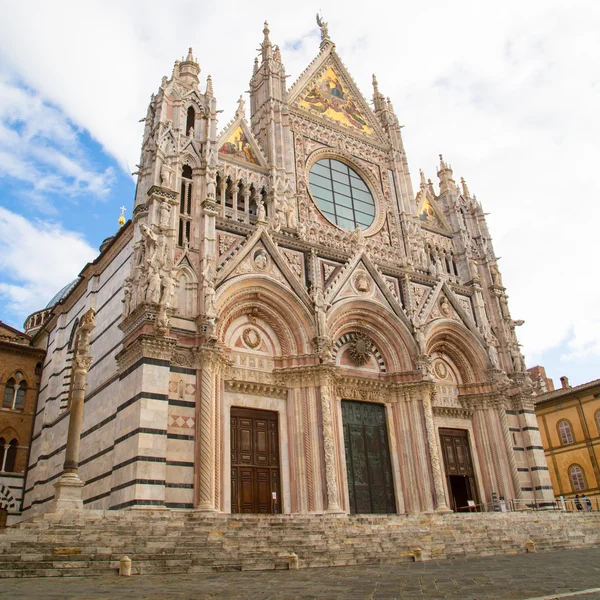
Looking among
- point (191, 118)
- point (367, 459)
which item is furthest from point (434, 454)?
point (191, 118)

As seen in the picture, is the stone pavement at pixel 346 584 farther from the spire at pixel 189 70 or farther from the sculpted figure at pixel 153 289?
the spire at pixel 189 70

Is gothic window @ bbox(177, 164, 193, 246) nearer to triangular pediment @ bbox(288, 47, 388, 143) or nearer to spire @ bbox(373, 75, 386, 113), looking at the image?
triangular pediment @ bbox(288, 47, 388, 143)

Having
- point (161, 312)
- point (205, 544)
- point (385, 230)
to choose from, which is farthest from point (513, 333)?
point (205, 544)

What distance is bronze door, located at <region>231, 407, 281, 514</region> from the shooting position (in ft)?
54.2

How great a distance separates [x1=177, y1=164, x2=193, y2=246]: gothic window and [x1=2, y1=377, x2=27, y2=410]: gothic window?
41.2 ft

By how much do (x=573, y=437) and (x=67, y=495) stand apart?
2813cm

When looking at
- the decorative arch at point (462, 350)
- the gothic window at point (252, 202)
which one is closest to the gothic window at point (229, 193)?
the gothic window at point (252, 202)

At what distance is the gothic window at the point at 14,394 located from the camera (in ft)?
82.3

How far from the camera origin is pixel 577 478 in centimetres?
3144

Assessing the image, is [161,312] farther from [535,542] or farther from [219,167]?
[535,542]

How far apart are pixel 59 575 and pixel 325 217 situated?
53.9 feet

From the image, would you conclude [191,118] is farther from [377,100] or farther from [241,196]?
[377,100]

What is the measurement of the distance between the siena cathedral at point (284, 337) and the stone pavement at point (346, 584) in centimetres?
427

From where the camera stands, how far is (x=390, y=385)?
67.4ft
